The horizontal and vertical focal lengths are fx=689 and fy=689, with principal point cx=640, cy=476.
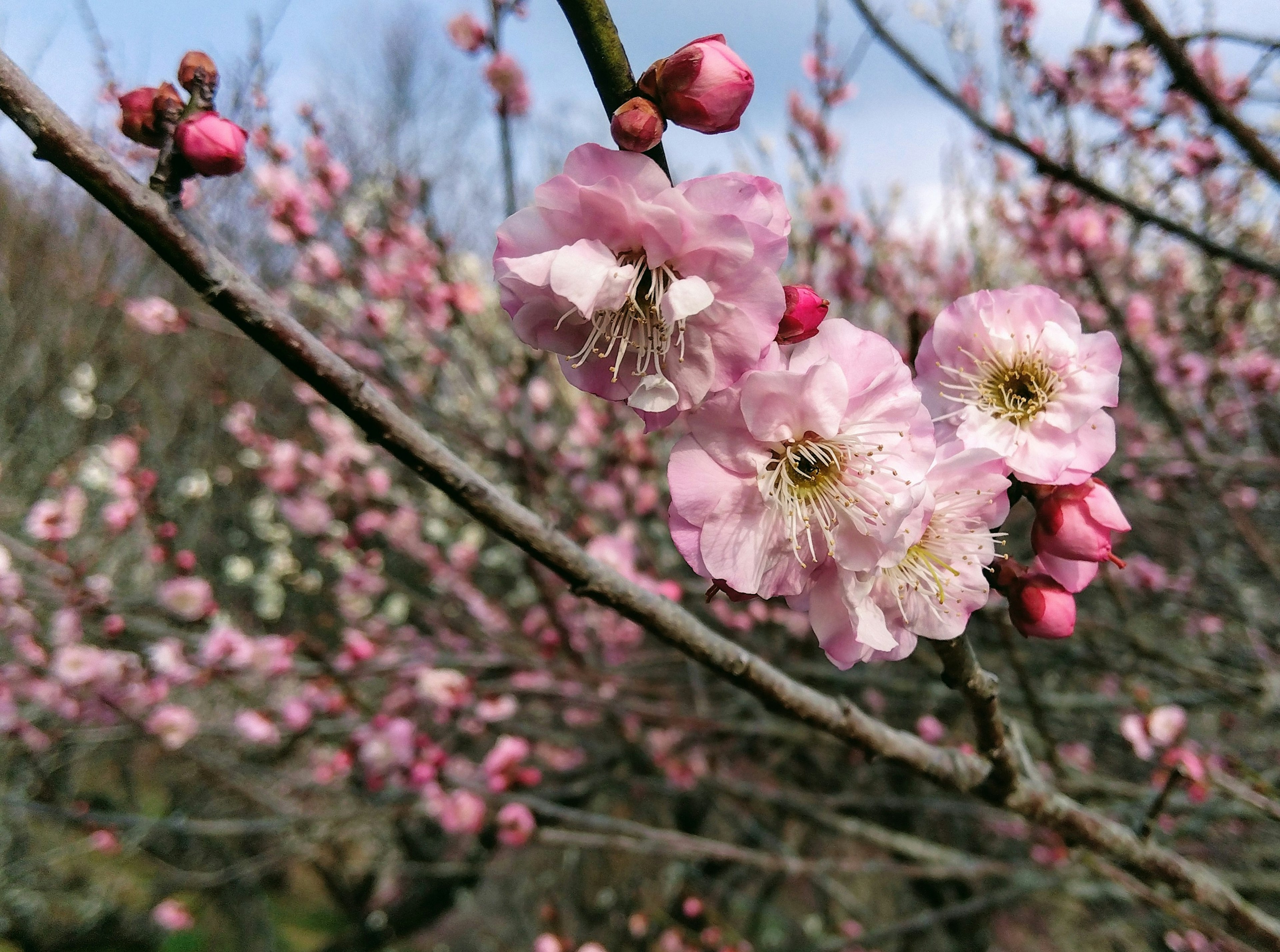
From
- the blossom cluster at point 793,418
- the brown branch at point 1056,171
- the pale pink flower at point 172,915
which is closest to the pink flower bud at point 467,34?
the brown branch at point 1056,171

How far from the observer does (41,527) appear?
3.13m

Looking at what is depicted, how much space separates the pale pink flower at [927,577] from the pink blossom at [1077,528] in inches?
2.1

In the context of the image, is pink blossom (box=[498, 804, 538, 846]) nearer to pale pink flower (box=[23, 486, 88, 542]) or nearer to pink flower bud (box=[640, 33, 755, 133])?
pale pink flower (box=[23, 486, 88, 542])

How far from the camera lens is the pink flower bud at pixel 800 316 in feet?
2.08

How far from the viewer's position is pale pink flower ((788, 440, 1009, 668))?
66 centimetres

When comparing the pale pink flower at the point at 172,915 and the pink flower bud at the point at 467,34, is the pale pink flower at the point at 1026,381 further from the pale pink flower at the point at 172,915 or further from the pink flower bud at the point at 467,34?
the pale pink flower at the point at 172,915

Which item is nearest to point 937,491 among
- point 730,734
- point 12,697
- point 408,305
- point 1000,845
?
point 730,734

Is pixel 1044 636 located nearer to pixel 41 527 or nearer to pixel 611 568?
pixel 611 568

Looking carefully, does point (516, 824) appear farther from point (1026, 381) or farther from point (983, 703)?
point (1026, 381)

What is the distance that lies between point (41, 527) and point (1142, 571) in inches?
216

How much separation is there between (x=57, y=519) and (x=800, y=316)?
3.76 m

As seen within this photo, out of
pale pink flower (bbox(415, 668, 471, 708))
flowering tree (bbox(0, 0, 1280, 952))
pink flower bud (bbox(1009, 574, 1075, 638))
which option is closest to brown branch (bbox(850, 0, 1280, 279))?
flowering tree (bbox(0, 0, 1280, 952))

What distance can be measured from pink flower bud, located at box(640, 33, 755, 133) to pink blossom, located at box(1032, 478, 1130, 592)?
51 cm

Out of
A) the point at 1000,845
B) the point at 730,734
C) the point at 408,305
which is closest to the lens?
the point at 730,734
